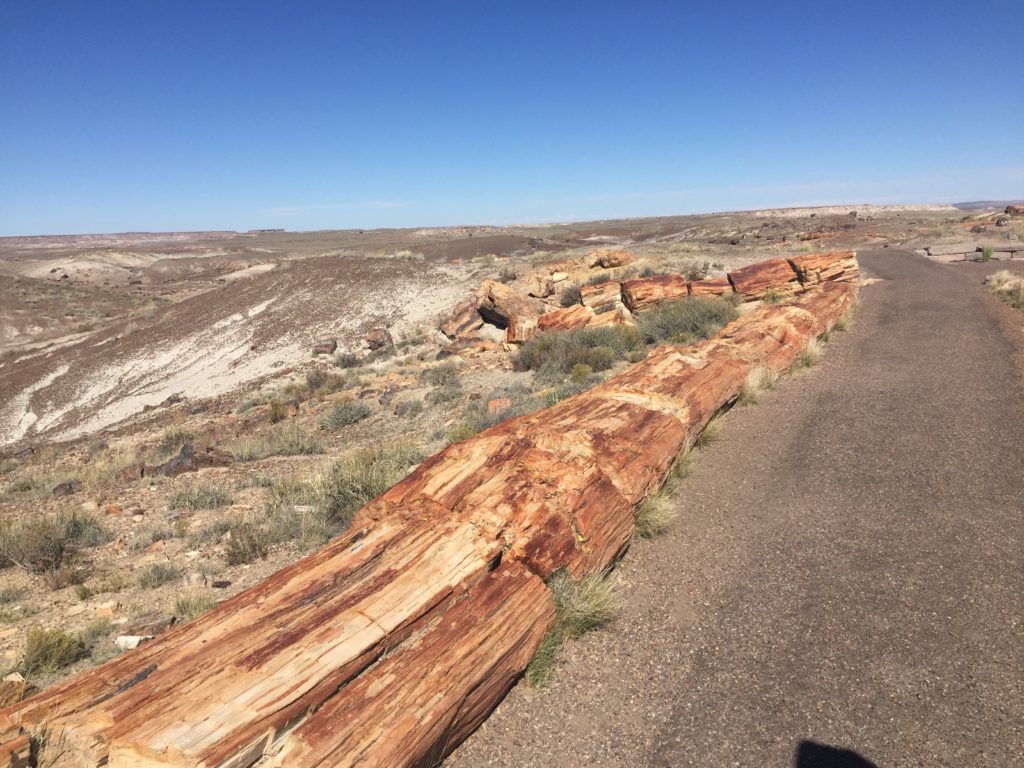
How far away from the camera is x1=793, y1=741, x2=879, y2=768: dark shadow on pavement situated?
3.00 metres

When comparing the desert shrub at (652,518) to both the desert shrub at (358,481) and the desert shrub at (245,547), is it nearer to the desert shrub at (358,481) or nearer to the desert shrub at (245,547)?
the desert shrub at (358,481)

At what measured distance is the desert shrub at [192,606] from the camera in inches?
201

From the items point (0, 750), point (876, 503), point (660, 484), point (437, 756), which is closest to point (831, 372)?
point (876, 503)

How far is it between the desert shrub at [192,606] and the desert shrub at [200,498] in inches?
118

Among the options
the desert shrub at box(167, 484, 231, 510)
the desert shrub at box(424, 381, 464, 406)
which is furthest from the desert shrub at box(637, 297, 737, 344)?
the desert shrub at box(167, 484, 231, 510)

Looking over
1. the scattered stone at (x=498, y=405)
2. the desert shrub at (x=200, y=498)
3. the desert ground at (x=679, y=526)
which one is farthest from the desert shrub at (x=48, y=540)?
the scattered stone at (x=498, y=405)

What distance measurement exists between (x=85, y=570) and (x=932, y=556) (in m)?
8.58

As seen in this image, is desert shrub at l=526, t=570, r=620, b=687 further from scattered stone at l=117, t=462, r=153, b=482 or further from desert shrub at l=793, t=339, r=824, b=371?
scattered stone at l=117, t=462, r=153, b=482

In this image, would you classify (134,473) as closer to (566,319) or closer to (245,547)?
(245,547)

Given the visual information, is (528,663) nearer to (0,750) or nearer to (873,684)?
(873,684)

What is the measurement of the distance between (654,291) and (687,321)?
3455mm

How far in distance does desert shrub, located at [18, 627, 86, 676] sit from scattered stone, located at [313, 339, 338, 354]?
58.4ft

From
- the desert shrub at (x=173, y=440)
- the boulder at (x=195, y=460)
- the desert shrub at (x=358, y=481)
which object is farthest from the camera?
the desert shrub at (x=173, y=440)

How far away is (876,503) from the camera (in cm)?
573
